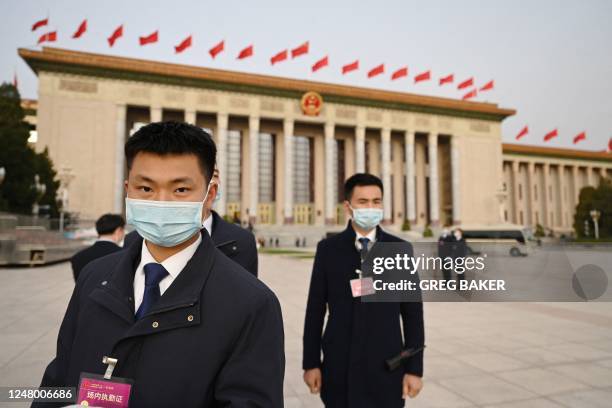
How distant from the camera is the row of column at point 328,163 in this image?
35.7m

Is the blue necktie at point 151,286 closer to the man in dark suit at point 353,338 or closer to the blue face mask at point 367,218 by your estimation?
the man in dark suit at point 353,338

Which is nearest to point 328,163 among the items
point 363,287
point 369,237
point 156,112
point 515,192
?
point 156,112

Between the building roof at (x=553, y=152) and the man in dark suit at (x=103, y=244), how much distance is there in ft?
183

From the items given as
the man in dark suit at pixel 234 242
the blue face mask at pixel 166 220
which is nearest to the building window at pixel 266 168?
the man in dark suit at pixel 234 242

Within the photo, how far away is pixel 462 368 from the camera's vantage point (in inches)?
165

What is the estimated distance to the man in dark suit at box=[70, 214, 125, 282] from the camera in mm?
4277

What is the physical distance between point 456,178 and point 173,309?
4727 cm

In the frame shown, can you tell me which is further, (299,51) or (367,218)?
(299,51)

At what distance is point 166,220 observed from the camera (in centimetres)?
139

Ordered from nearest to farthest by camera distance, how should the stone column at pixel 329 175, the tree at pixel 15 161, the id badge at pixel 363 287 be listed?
the id badge at pixel 363 287 < the tree at pixel 15 161 < the stone column at pixel 329 175

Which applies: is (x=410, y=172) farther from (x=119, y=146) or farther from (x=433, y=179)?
(x=119, y=146)

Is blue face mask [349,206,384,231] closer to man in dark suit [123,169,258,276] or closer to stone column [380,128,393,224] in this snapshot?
man in dark suit [123,169,258,276]

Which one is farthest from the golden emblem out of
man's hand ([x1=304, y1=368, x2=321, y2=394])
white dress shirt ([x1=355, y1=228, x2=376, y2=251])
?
man's hand ([x1=304, y1=368, x2=321, y2=394])

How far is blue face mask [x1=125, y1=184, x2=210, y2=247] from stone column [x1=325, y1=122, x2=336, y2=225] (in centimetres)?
3910
